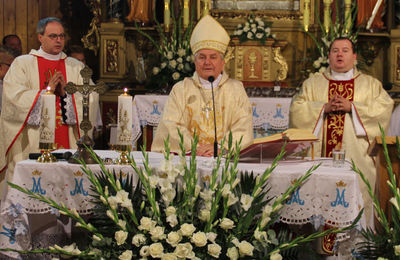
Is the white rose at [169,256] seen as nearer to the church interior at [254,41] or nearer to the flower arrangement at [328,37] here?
the church interior at [254,41]

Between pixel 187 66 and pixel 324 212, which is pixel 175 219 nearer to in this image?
pixel 324 212

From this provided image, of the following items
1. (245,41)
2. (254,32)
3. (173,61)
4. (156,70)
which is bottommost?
(156,70)

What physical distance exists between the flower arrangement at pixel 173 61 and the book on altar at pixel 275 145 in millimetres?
3945

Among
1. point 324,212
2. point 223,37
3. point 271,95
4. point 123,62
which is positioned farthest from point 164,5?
point 324,212

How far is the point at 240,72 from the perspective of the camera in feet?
26.6

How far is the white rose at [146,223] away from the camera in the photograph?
255 centimetres

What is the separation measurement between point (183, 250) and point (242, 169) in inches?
33.2

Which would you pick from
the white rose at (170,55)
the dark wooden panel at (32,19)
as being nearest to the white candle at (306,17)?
the white rose at (170,55)

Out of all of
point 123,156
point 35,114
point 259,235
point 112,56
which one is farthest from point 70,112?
point 259,235

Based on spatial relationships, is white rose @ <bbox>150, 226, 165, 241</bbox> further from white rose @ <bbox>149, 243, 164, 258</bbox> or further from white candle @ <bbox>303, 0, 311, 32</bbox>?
white candle @ <bbox>303, 0, 311, 32</bbox>

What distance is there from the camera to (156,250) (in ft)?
8.25

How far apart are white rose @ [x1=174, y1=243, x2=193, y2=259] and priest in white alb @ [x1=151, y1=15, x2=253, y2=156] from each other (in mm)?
1939

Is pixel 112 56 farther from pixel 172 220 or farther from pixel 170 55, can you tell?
pixel 172 220

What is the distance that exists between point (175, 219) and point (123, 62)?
6.22 meters
